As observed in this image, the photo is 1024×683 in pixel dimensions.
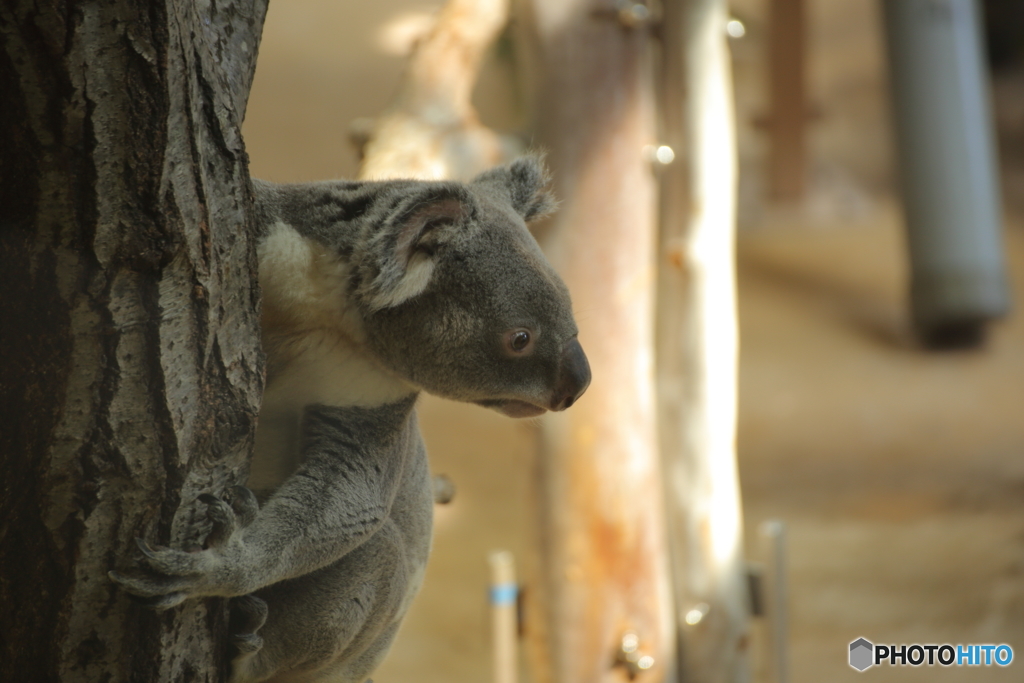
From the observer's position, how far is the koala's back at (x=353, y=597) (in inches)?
61.8

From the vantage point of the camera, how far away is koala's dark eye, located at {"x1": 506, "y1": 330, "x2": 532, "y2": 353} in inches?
62.6

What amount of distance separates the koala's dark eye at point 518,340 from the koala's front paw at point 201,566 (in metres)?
0.51

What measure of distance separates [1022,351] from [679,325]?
194 inches

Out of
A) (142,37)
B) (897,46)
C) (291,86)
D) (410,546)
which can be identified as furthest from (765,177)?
(142,37)

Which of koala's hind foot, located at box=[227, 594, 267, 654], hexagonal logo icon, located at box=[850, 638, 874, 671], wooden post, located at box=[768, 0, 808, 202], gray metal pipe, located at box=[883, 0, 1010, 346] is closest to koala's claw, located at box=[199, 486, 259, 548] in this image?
koala's hind foot, located at box=[227, 594, 267, 654]

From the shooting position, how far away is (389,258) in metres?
1.46

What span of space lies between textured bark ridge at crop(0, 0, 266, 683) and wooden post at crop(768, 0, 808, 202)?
26.0 ft

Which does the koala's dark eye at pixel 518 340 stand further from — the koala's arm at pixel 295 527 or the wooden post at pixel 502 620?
the wooden post at pixel 502 620

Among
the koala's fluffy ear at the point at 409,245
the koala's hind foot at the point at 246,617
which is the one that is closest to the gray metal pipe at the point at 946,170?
the koala's fluffy ear at the point at 409,245

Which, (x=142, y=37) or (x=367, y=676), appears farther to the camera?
(x=367, y=676)

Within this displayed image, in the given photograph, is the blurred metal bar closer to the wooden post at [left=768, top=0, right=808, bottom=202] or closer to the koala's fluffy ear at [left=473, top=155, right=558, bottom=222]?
the koala's fluffy ear at [left=473, top=155, right=558, bottom=222]

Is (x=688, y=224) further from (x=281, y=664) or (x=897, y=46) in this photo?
(x=897, y=46)

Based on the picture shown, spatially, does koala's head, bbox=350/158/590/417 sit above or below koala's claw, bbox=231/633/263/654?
above

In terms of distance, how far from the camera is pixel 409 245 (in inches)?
58.7
